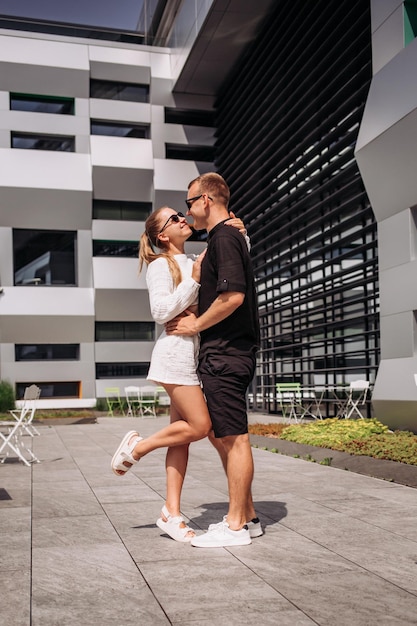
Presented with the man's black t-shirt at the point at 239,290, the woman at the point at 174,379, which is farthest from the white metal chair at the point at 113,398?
the man's black t-shirt at the point at 239,290

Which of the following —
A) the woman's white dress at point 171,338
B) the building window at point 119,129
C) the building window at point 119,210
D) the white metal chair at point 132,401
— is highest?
the building window at point 119,129

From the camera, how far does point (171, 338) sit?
179 inches

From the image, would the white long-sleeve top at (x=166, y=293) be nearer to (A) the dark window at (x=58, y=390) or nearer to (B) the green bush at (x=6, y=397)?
(B) the green bush at (x=6, y=397)

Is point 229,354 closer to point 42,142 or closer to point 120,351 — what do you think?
point 120,351

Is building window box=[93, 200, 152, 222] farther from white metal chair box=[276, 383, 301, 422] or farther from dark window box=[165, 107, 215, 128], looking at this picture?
white metal chair box=[276, 383, 301, 422]

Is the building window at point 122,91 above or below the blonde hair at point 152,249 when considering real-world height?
above

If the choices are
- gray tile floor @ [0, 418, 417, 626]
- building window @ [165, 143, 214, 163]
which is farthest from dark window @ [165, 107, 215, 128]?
gray tile floor @ [0, 418, 417, 626]

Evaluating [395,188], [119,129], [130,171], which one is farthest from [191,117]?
[395,188]

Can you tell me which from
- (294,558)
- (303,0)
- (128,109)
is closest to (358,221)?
(303,0)

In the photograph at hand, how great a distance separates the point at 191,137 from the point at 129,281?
5130 mm

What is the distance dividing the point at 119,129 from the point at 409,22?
1579 centimetres

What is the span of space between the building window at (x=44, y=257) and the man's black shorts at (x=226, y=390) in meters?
21.5

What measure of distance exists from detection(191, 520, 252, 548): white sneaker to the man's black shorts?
0.53 m

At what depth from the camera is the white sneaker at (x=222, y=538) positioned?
4.28 metres
